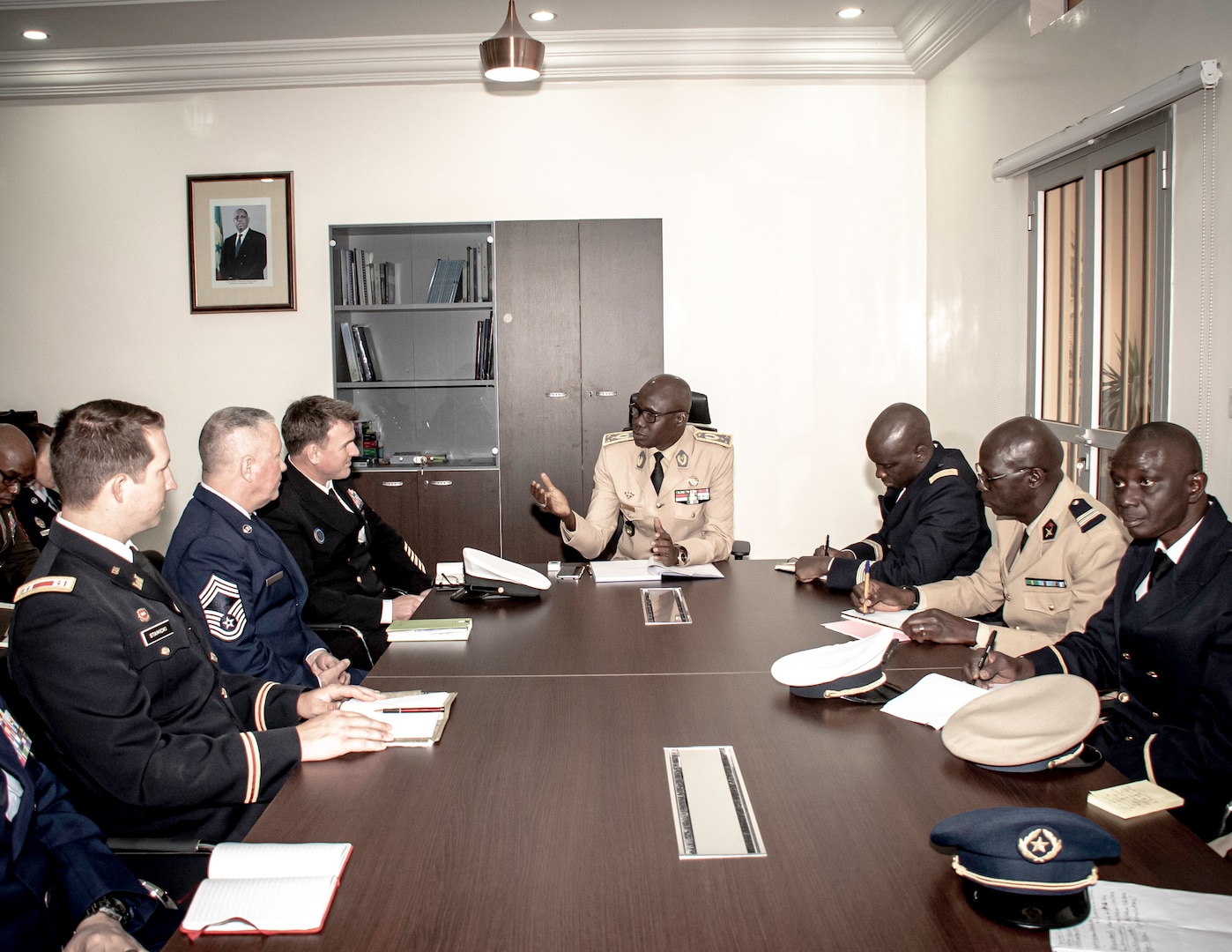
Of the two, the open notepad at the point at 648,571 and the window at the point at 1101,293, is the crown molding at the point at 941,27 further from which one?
the open notepad at the point at 648,571

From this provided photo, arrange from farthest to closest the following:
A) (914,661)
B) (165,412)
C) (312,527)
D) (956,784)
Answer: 1. (165,412)
2. (312,527)
3. (914,661)
4. (956,784)

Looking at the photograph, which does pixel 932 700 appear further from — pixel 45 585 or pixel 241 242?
pixel 241 242

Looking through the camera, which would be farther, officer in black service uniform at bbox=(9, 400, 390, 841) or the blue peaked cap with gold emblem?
officer in black service uniform at bbox=(9, 400, 390, 841)

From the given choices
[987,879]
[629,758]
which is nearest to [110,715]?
[629,758]

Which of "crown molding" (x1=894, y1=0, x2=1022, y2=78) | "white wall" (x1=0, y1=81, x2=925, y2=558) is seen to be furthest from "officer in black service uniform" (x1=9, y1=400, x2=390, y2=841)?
"crown molding" (x1=894, y1=0, x2=1022, y2=78)

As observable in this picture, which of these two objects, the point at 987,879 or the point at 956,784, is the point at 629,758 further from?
the point at 987,879

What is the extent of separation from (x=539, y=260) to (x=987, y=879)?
5030mm

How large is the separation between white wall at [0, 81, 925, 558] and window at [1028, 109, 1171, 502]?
59.0 inches

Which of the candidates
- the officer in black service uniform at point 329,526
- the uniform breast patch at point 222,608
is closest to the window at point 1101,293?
the officer in black service uniform at point 329,526

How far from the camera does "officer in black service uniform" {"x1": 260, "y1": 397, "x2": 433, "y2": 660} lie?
3322 mm

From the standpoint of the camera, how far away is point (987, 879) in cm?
124

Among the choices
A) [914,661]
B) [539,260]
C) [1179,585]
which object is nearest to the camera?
[1179,585]

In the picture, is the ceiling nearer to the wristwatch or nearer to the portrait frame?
the portrait frame

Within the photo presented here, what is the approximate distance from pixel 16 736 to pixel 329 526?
178 cm
